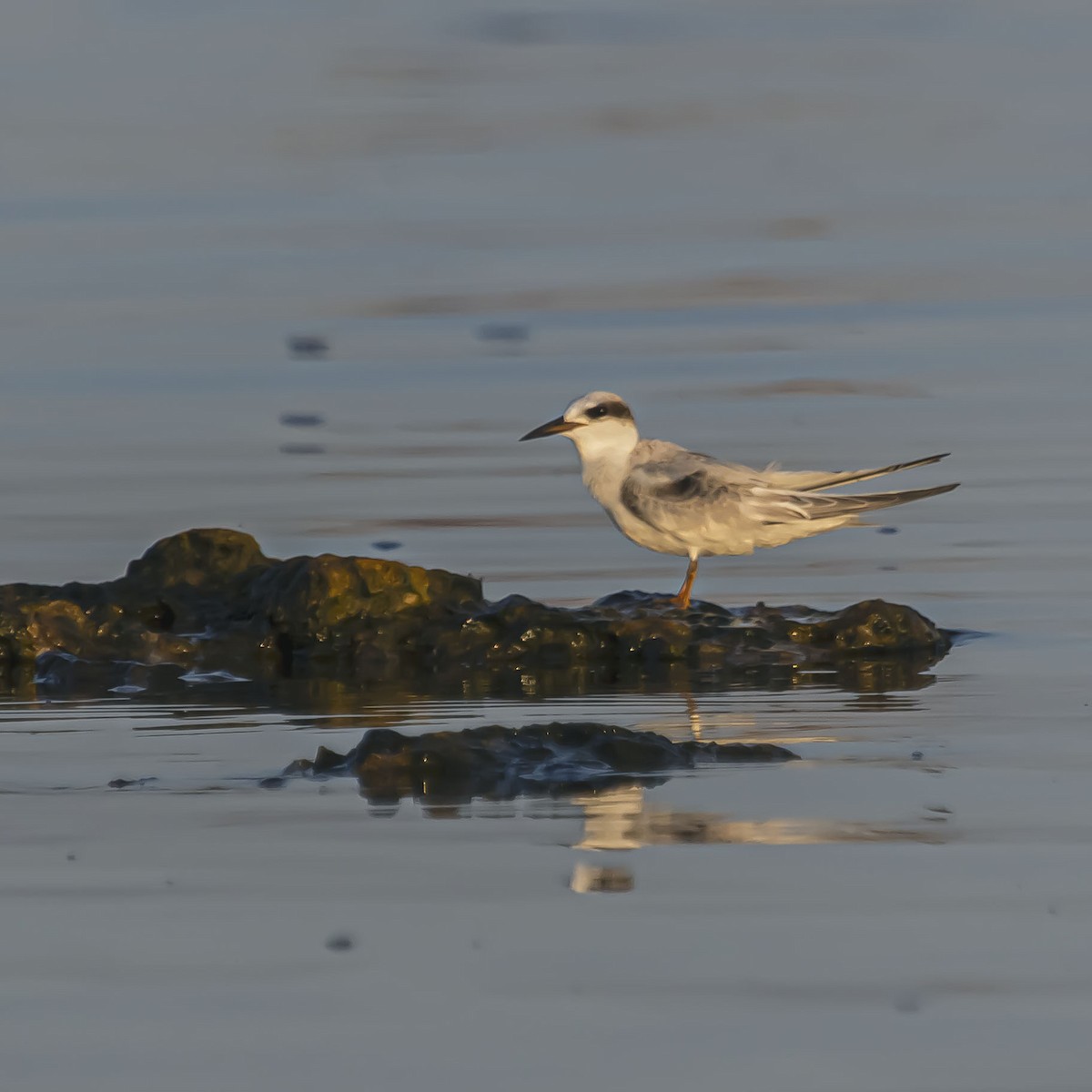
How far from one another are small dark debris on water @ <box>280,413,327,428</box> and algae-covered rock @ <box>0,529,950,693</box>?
10.1 feet

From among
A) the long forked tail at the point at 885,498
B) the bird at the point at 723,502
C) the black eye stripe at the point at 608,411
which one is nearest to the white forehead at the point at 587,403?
the black eye stripe at the point at 608,411

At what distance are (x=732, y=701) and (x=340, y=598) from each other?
163 centimetres

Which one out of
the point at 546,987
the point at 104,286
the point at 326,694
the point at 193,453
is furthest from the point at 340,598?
the point at 104,286

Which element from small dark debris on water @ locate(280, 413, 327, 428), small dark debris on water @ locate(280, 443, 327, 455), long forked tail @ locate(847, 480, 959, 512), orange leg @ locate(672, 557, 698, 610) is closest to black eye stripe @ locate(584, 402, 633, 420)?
orange leg @ locate(672, 557, 698, 610)

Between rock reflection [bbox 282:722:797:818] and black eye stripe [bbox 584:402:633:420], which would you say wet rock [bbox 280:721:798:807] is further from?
black eye stripe [bbox 584:402:633:420]

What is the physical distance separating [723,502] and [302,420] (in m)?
3.27

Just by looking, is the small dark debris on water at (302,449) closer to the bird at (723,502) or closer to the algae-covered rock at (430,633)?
the bird at (723,502)

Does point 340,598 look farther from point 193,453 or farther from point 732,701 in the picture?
point 193,453

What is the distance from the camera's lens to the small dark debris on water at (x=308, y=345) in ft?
44.0

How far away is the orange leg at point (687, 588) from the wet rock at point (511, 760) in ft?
7.10

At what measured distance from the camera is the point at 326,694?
25.4ft

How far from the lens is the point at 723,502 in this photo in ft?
30.1

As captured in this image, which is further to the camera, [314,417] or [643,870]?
[314,417]

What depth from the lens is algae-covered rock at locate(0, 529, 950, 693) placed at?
8109mm
